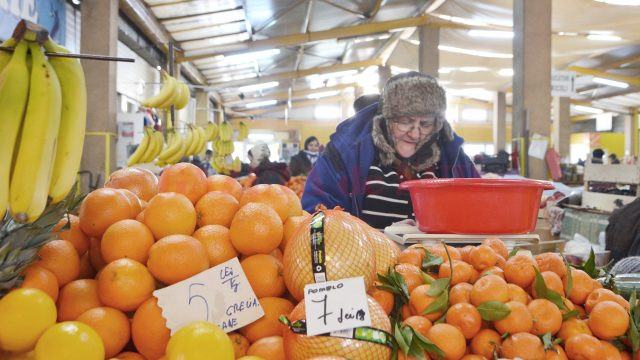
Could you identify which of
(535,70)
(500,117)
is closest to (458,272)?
(535,70)

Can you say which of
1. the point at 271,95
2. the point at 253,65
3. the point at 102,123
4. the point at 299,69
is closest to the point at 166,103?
the point at 102,123

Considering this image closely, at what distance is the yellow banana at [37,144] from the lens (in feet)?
3.24

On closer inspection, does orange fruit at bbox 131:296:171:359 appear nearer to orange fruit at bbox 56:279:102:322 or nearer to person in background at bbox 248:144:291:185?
orange fruit at bbox 56:279:102:322

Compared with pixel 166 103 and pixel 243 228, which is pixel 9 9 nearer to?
pixel 166 103

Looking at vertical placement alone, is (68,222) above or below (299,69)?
below

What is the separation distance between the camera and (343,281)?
1.03m

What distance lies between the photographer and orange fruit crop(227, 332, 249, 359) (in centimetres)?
108

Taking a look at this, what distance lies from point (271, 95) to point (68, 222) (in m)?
18.4

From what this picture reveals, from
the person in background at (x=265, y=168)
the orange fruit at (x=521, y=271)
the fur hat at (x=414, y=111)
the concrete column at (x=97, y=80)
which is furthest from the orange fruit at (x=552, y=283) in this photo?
the concrete column at (x=97, y=80)

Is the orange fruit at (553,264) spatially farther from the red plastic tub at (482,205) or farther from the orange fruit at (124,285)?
the orange fruit at (124,285)

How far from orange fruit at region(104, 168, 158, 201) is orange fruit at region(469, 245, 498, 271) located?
103cm

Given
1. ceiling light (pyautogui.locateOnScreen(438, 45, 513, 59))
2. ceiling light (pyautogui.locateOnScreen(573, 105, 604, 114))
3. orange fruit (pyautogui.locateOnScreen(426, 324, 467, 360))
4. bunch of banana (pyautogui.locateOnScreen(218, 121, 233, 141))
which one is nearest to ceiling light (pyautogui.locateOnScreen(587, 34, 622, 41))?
ceiling light (pyautogui.locateOnScreen(438, 45, 513, 59))

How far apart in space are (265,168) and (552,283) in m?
5.46

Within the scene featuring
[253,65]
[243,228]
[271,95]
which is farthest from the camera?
[271,95]
